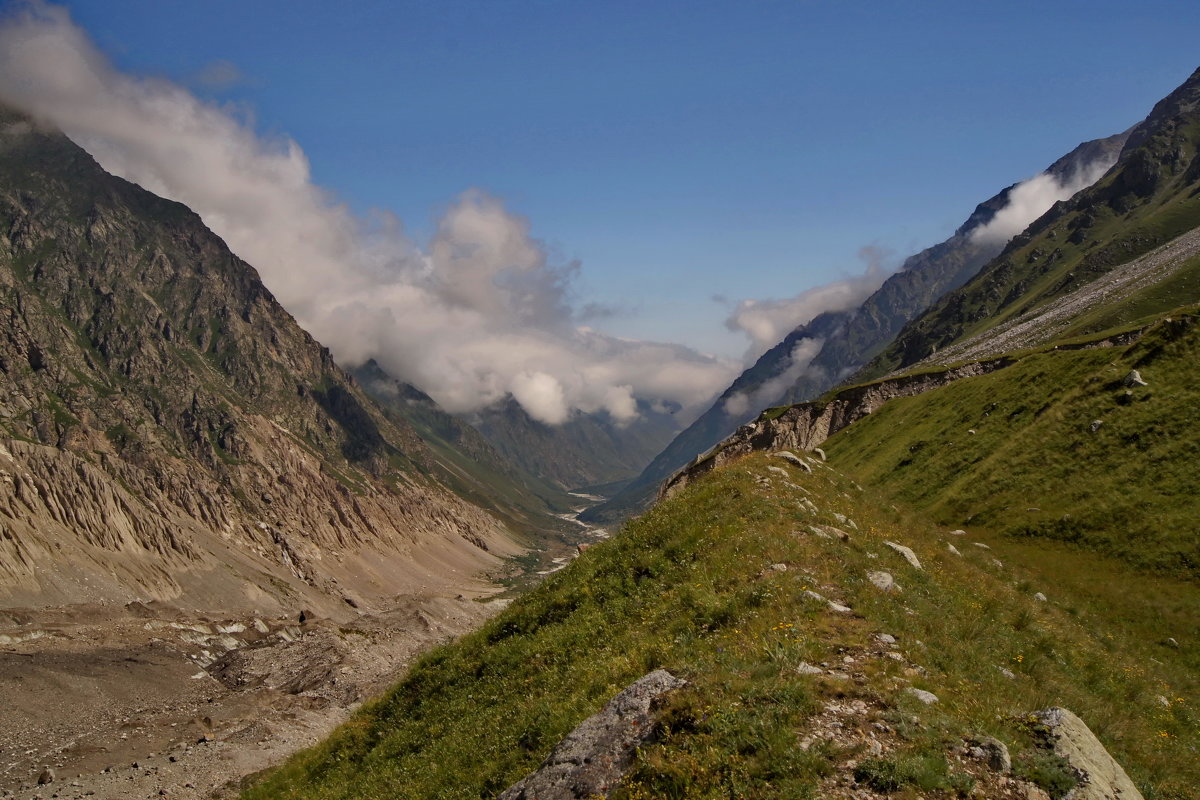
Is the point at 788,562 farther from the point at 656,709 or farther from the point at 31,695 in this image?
the point at 31,695

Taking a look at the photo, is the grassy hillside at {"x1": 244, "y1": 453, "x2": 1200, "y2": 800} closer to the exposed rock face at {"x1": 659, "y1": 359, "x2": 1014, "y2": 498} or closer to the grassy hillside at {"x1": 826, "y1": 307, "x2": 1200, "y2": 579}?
the grassy hillside at {"x1": 826, "y1": 307, "x2": 1200, "y2": 579}

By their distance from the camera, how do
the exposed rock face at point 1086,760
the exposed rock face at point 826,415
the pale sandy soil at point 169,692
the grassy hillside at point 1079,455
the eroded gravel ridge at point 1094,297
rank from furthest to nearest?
the eroded gravel ridge at point 1094,297 → the exposed rock face at point 826,415 → the pale sandy soil at point 169,692 → the grassy hillside at point 1079,455 → the exposed rock face at point 1086,760

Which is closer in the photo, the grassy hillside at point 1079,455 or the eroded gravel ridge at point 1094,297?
the grassy hillside at point 1079,455

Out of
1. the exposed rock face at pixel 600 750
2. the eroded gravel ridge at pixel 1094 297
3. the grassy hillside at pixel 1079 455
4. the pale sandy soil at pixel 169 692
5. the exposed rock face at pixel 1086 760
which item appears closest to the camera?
the exposed rock face at pixel 1086 760

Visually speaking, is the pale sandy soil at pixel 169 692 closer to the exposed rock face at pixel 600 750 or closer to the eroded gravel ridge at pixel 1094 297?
the exposed rock face at pixel 600 750

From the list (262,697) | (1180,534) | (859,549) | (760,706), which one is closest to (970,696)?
(760,706)

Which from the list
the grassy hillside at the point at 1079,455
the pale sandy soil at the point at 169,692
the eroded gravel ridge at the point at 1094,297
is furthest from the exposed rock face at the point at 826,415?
the pale sandy soil at the point at 169,692

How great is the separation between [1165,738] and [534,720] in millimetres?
15403

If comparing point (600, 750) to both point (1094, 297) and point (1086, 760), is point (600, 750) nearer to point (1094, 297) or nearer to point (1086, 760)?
point (1086, 760)

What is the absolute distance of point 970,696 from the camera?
12914 millimetres

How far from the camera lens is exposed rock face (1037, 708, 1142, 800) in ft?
33.9

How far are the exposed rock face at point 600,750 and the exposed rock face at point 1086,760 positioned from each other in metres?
6.50

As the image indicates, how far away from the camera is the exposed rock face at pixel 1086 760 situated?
10.3 meters

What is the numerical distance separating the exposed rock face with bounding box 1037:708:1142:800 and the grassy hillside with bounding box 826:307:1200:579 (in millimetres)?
32871
